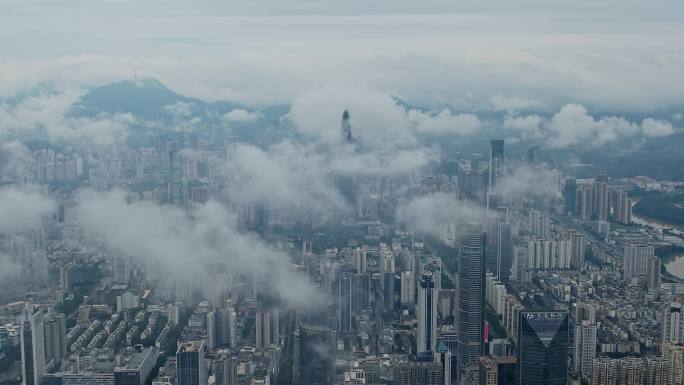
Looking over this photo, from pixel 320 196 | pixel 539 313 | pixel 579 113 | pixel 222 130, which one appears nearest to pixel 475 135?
pixel 579 113

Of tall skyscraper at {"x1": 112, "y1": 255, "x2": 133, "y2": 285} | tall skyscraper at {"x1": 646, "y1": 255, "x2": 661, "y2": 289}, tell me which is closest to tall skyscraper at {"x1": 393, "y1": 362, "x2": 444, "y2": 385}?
tall skyscraper at {"x1": 112, "y1": 255, "x2": 133, "y2": 285}

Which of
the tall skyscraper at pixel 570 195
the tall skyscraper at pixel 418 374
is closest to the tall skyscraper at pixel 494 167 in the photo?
the tall skyscraper at pixel 570 195

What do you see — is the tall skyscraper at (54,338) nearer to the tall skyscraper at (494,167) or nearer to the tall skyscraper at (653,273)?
the tall skyscraper at (494,167)

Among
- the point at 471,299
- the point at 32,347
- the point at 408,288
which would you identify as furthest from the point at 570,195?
the point at 32,347

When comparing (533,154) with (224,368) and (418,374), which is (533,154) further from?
(224,368)

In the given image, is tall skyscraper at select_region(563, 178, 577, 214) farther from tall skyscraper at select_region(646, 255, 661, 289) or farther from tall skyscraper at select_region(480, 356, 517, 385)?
tall skyscraper at select_region(480, 356, 517, 385)

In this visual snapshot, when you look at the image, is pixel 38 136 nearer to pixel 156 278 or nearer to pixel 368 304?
pixel 156 278
